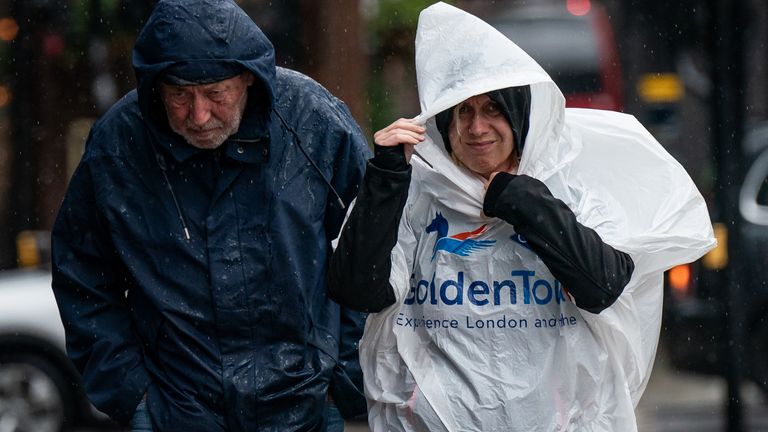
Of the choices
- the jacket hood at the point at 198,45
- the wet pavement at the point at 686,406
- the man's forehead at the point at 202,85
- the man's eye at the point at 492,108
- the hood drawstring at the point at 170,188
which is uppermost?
the jacket hood at the point at 198,45

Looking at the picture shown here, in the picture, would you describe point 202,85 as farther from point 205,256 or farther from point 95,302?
Answer: point 95,302

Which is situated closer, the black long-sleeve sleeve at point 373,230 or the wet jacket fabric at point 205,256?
the black long-sleeve sleeve at point 373,230

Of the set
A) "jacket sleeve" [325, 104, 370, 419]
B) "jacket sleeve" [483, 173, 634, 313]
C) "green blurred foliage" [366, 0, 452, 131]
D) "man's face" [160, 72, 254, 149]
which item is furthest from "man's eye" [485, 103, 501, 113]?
"green blurred foliage" [366, 0, 452, 131]

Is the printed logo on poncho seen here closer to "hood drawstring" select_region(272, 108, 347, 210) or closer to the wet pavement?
"hood drawstring" select_region(272, 108, 347, 210)

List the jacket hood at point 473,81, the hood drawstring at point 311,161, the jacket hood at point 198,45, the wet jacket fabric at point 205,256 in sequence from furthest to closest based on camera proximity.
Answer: the hood drawstring at point 311,161
the wet jacket fabric at point 205,256
the jacket hood at point 198,45
the jacket hood at point 473,81

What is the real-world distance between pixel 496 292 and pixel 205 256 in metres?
0.80

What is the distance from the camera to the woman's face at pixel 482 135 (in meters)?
3.80

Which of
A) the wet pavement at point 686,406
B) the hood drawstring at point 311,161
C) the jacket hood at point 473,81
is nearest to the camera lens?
the jacket hood at point 473,81

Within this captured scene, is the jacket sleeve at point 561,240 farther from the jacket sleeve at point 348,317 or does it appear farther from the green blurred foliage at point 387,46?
the green blurred foliage at point 387,46

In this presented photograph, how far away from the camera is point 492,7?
80.2 ft

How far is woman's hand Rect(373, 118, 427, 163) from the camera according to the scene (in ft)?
11.7

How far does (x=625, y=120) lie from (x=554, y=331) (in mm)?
694

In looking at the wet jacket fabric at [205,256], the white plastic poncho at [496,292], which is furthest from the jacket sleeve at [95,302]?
the white plastic poncho at [496,292]

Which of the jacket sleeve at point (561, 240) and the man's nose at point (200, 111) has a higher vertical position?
the man's nose at point (200, 111)
